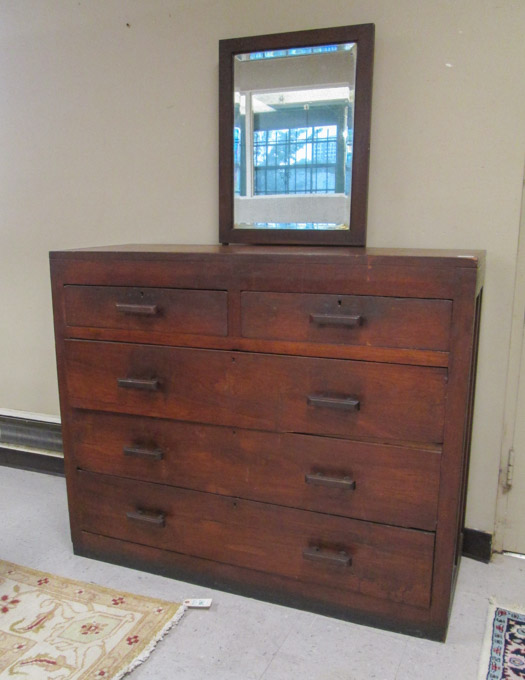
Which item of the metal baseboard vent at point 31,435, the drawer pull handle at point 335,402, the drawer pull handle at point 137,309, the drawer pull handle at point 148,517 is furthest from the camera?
the metal baseboard vent at point 31,435

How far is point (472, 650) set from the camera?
139cm

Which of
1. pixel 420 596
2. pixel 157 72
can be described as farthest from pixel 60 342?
pixel 420 596

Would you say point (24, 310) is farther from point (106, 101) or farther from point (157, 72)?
point (157, 72)

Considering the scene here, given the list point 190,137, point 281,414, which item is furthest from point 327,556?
point 190,137

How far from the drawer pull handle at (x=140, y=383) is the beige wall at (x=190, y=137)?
2.05 feet

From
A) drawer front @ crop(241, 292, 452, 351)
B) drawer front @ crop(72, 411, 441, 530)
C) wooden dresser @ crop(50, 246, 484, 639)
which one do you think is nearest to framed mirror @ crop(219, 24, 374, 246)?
wooden dresser @ crop(50, 246, 484, 639)

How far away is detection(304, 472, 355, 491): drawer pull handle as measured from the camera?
1.42 metres

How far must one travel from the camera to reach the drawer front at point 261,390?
135 centimetres

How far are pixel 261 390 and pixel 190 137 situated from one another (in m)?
0.96

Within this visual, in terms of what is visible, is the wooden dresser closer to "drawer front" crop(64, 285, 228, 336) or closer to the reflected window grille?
"drawer front" crop(64, 285, 228, 336)

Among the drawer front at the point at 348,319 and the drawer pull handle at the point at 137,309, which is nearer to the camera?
the drawer front at the point at 348,319

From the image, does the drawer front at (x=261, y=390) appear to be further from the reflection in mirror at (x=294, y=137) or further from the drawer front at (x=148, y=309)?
the reflection in mirror at (x=294, y=137)

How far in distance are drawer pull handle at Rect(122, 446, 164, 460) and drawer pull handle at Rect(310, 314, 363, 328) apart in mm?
606

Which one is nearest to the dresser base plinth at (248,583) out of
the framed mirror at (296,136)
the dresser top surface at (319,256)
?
the dresser top surface at (319,256)
